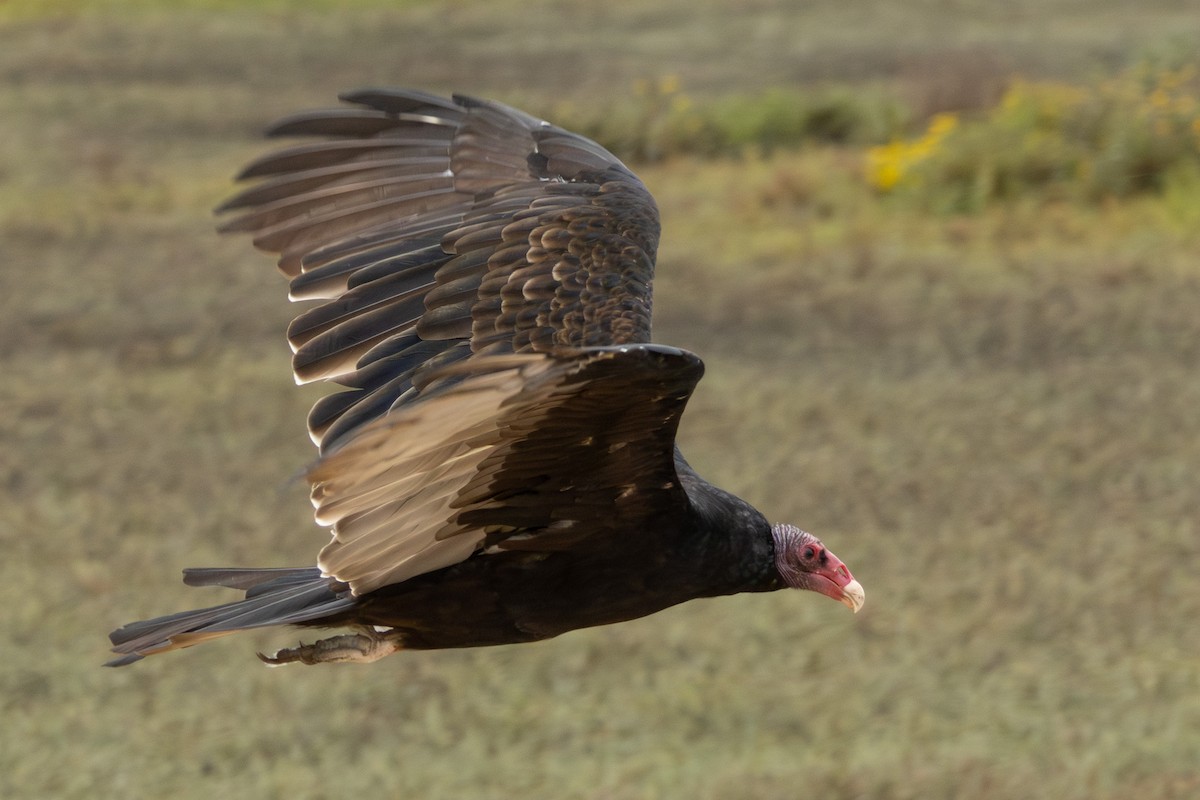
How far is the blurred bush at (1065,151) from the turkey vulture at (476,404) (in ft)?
24.4

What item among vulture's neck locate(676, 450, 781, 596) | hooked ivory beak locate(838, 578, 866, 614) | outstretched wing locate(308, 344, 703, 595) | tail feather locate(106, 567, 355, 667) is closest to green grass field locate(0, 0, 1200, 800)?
outstretched wing locate(308, 344, 703, 595)

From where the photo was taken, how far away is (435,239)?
3787mm

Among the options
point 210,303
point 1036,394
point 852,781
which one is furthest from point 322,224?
point 210,303

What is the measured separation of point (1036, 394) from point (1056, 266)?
191 cm

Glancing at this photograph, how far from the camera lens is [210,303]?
32.6 feet

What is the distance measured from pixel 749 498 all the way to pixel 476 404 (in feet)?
15.4

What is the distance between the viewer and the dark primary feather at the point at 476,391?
2734 mm

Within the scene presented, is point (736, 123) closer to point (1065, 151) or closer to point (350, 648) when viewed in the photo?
point (1065, 151)

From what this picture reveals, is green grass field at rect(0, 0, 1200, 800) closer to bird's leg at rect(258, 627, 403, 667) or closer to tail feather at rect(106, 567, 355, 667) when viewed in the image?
tail feather at rect(106, 567, 355, 667)

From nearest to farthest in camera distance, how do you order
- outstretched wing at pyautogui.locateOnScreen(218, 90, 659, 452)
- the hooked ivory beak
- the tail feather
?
the tail feather
outstretched wing at pyautogui.locateOnScreen(218, 90, 659, 452)
the hooked ivory beak

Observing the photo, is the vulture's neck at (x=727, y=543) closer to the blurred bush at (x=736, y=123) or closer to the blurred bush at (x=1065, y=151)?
the blurred bush at (x=1065, y=151)

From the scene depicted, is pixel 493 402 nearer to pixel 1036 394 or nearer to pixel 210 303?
pixel 1036 394

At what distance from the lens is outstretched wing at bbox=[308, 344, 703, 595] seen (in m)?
2.54

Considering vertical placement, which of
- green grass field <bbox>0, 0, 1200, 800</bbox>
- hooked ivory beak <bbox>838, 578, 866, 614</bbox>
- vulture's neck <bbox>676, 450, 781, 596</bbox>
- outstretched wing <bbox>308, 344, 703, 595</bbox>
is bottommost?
green grass field <bbox>0, 0, 1200, 800</bbox>
